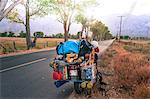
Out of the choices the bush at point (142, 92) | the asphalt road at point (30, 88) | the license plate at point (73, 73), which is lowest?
the asphalt road at point (30, 88)

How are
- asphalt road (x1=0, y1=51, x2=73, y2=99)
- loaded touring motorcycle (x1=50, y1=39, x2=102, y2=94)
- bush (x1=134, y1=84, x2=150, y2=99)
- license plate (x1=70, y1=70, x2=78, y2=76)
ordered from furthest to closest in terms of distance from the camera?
asphalt road (x1=0, y1=51, x2=73, y2=99) → license plate (x1=70, y1=70, x2=78, y2=76) → loaded touring motorcycle (x1=50, y1=39, x2=102, y2=94) → bush (x1=134, y1=84, x2=150, y2=99)

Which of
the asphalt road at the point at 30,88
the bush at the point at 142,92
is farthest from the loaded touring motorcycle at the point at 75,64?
the bush at the point at 142,92

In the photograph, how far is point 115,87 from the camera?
8.81m

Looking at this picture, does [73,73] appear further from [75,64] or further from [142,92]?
[142,92]

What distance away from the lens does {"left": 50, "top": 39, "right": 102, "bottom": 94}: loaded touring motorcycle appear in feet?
24.4

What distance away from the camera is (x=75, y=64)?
24.4 ft

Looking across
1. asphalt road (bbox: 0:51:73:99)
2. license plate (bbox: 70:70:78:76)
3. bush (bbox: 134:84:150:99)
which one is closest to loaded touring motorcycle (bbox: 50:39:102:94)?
license plate (bbox: 70:70:78:76)

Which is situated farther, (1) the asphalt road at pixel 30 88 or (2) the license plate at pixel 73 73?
(1) the asphalt road at pixel 30 88

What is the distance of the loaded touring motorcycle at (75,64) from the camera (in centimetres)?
743

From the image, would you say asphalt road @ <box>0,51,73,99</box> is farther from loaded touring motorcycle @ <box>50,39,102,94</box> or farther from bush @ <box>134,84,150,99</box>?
bush @ <box>134,84,150,99</box>

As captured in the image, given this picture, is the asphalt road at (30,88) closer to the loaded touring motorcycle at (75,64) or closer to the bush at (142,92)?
the loaded touring motorcycle at (75,64)

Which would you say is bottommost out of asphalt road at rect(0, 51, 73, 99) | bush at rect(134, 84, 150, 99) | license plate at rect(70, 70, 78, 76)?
asphalt road at rect(0, 51, 73, 99)

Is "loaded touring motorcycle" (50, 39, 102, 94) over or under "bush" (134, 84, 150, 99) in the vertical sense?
over

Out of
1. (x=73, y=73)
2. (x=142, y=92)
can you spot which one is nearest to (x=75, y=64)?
(x=73, y=73)
